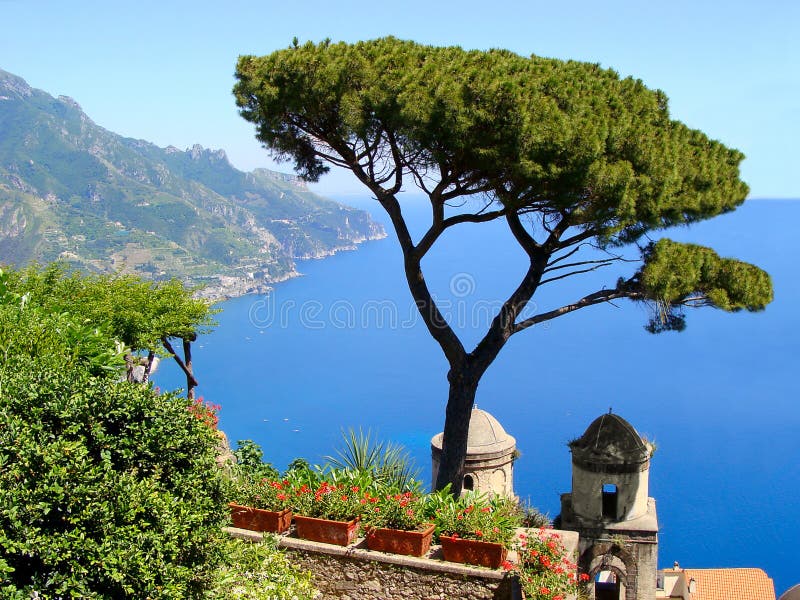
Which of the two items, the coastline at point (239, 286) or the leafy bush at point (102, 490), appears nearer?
the leafy bush at point (102, 490)

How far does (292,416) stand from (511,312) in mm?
62025

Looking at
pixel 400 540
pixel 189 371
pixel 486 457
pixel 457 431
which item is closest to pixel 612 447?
pixel 486 457

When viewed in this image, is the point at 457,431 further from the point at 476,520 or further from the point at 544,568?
the point at 544,568

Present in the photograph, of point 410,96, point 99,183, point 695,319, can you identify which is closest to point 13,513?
point 410,96

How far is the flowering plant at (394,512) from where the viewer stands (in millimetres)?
5672

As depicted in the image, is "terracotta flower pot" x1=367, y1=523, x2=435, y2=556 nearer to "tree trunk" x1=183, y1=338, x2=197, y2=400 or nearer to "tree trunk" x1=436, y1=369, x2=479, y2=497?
"tree trunk" x1=436, y1=369, x2=479, y2=497

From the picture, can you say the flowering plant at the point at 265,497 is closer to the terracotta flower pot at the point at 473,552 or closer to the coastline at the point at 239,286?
the terracotta flower pot at the point at 473,552

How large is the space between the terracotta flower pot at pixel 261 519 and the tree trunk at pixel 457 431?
235 centimetres

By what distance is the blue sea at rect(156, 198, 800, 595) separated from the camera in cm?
5031

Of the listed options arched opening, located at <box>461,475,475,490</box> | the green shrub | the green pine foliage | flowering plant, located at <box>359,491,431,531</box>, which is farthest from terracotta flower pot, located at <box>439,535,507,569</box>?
arched opening, located at <box>461,475,475,490</box>

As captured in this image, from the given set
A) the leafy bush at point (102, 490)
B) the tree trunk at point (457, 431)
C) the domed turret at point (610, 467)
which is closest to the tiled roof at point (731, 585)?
the domed turret at point (610, 467)

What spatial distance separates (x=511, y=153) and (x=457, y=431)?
3.00 meters

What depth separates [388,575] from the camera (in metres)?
5.50

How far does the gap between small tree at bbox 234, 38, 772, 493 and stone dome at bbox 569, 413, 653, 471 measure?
1374mm
